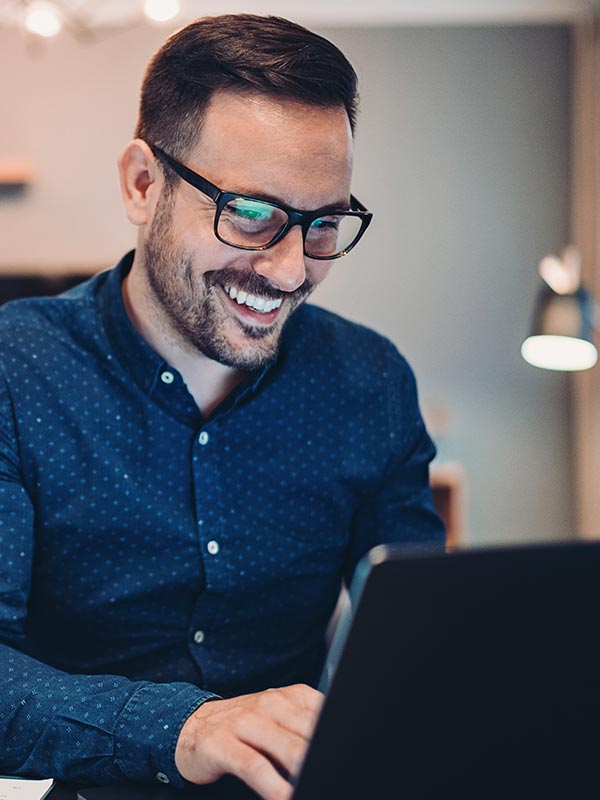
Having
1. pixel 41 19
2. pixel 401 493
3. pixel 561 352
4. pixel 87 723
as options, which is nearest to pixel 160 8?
pixel 41 19

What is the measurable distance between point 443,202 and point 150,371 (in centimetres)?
239

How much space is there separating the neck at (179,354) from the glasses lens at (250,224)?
0.56 ft

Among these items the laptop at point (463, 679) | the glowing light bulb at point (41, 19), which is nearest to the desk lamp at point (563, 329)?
the glowing light bulb at point (41, 19)

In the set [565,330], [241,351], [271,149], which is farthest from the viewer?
[565,330]

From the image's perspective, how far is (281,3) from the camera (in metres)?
3.31

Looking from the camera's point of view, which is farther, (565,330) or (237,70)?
(565,330)

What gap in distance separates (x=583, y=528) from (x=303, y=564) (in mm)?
2306

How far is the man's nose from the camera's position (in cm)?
103

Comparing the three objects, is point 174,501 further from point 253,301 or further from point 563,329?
point 563,329

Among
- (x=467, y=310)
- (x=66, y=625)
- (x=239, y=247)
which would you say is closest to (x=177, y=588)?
(x=66, y=625)

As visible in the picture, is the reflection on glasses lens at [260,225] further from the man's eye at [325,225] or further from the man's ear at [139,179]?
the man's ear at [139,179]

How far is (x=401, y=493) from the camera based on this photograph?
1.25 m

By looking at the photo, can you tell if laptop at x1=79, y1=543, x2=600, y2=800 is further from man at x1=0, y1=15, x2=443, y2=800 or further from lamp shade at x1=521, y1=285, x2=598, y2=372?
lamp shade at x1=521, y1=285, x2=598, y2=372

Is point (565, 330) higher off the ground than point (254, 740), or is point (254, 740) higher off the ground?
point (565, 330)
